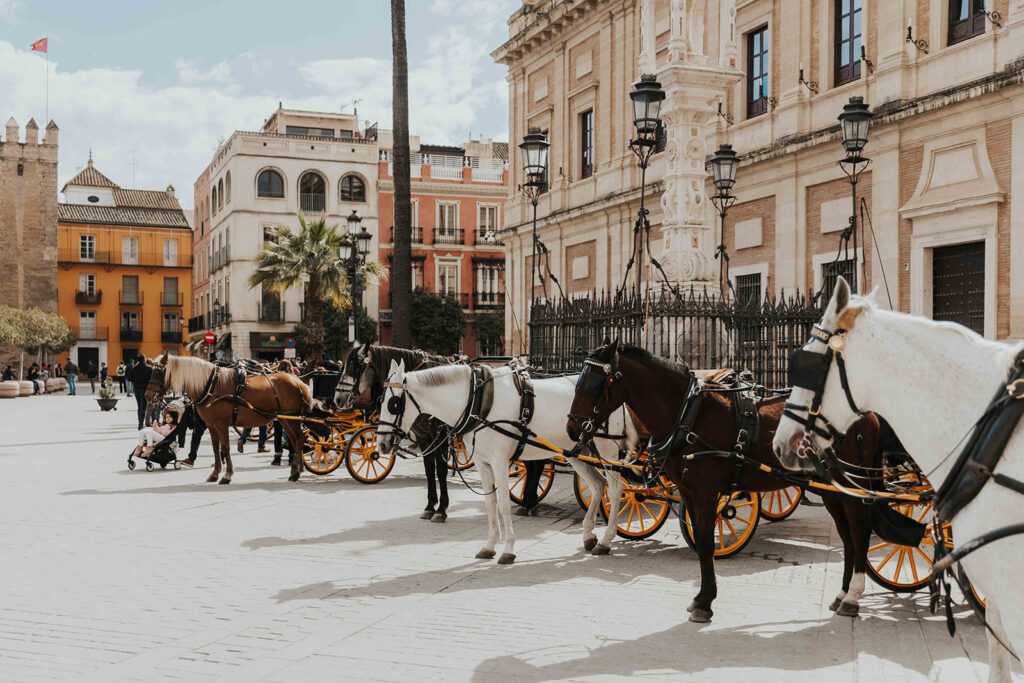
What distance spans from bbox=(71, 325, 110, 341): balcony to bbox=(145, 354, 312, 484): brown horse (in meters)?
57.2

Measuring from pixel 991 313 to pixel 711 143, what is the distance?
30.2 feet

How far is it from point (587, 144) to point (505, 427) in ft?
74.8

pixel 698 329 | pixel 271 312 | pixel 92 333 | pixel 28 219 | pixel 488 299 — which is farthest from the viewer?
pixel 92 333

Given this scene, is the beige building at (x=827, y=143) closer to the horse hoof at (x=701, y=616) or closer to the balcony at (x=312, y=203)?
the horse hoof at (x=701, y=616)

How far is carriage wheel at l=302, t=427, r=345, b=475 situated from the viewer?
44.6ft

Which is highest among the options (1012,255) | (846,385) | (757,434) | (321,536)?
(1012,255)

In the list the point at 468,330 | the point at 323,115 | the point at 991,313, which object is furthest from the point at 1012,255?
the point at 323,115

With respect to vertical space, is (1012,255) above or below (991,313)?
above

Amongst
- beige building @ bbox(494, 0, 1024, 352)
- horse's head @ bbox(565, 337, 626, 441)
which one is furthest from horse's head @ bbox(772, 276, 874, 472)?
beige building @ bbox(494, 0, 1024, 352)

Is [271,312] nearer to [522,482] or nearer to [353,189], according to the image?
[353,189]

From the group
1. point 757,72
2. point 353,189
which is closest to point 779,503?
point 757,72

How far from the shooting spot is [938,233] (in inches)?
677

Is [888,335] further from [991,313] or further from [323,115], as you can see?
[323,115]

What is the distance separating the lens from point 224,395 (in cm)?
1295
